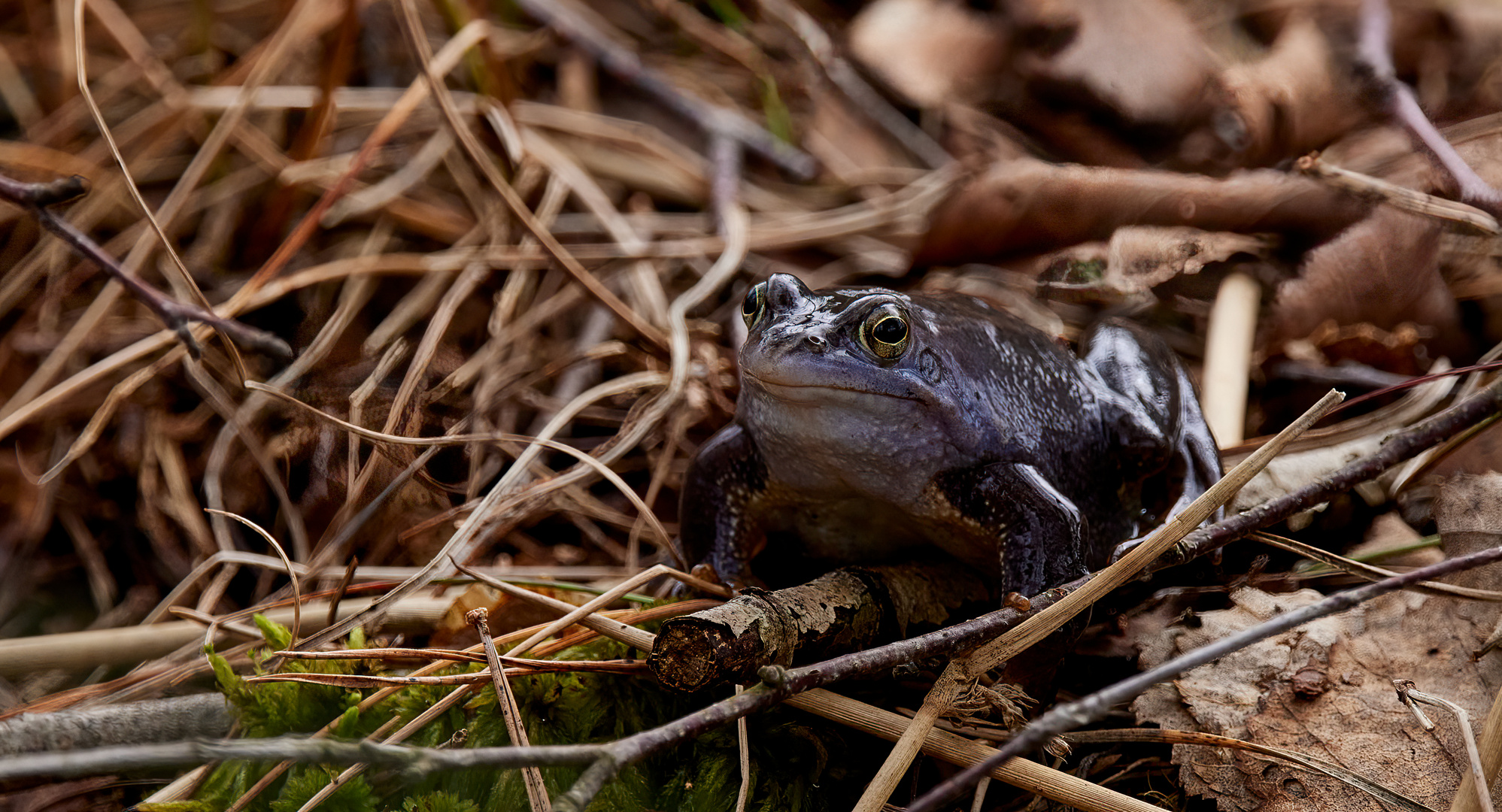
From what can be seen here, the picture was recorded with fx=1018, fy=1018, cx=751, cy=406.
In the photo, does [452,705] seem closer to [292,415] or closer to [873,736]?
[873,736]

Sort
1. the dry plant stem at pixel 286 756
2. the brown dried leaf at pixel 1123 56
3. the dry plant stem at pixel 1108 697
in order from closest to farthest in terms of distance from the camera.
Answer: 1. the dry plant stem at pixel 286 756
2. the dry plant stem at pixel 1108 697
3. the brown dried leaf at pixel 1123 56

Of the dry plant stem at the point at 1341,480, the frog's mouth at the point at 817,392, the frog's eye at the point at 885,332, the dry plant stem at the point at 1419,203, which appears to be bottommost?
the dry plant stem at the point at 1341,480

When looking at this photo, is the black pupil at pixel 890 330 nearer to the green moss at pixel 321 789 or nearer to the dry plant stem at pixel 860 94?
the green moss at pixel 321 789

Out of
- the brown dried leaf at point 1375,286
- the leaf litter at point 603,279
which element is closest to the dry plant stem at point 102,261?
the leaf litter at point 603,279

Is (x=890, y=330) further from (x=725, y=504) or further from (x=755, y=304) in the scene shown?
(x=725, y=504)

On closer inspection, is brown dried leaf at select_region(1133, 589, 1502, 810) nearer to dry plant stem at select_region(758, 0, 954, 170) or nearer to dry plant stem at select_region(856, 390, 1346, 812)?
dry plant stem at select_region(856, 390, 1346, 812)

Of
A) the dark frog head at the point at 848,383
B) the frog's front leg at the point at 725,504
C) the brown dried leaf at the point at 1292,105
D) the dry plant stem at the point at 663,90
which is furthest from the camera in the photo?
the dry plant stem at the point at 663,90

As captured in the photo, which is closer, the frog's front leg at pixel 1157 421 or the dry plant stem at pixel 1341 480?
the dry plant stem at pixel 1341 480

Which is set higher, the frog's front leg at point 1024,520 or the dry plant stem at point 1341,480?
the dry plant stem at point 1341,480
